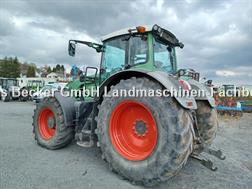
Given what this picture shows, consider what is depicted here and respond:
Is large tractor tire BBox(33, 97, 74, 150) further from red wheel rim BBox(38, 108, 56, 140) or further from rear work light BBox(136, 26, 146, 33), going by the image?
rear work light BBox(136, 26, 146, 33)

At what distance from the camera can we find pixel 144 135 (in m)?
3.10

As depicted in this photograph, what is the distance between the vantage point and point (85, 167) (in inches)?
136

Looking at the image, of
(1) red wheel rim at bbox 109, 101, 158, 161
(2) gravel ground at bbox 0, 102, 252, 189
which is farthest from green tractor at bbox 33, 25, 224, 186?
(2) gravel ground at bbox 0, 102, 252, 189

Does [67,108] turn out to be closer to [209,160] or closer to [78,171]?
[78,171]

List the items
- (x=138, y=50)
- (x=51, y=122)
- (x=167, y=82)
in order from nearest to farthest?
1. (x=167, y=82)
2. (x=138, y=50)
3. (x=51, y=122)

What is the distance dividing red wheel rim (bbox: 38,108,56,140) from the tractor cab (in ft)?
4.66

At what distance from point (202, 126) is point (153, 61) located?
1528mm

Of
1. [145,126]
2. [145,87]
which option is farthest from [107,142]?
[145,87]

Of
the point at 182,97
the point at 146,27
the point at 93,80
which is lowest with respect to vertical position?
the point at 182,97

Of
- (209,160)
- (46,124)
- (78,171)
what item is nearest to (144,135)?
(209,160)

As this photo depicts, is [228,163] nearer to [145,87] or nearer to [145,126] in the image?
[145,126]

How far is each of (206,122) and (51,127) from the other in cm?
318

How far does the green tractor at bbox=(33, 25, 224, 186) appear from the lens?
2.66 m

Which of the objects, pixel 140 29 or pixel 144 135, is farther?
pixel 140 29
